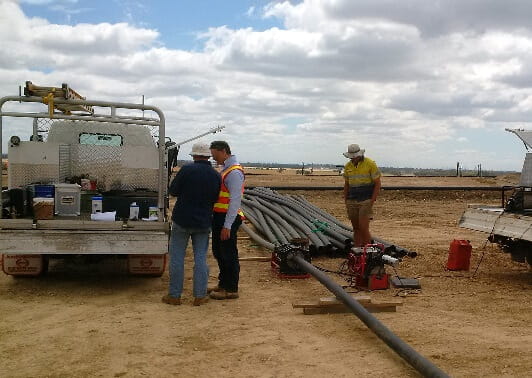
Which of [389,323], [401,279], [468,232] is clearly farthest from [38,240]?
[468,232]

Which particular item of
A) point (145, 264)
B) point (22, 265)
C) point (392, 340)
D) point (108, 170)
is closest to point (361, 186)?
point (145, 264)

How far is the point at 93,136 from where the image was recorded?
915 cm

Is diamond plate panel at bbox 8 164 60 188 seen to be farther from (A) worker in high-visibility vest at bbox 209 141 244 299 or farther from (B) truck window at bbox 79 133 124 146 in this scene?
(A) worker in high-visibility vest at bbox 209 141 244 299

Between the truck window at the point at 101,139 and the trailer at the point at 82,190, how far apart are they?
16 mm

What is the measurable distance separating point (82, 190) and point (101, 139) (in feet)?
3.45

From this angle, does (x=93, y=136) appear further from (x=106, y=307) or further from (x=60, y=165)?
(x=106, y=307)

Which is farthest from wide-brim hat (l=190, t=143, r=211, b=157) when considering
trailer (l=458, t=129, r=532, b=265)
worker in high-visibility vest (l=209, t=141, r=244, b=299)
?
trailer (l=458, t=129, r=532, b=265)

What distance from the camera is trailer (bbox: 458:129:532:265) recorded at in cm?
792

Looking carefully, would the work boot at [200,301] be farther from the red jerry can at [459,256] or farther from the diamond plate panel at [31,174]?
the red jerry can at [459,256]

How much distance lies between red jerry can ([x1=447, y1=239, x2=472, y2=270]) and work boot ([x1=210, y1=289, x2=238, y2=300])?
388cm

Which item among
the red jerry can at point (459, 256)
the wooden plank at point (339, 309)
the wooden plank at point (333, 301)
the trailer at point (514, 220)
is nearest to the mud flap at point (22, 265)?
the wooden plank at point (339, 309)

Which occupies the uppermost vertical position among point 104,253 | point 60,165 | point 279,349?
point 60,165

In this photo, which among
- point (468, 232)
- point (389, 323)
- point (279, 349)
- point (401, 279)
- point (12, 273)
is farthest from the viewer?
point (468, 232)

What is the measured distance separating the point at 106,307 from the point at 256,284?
2.27m
